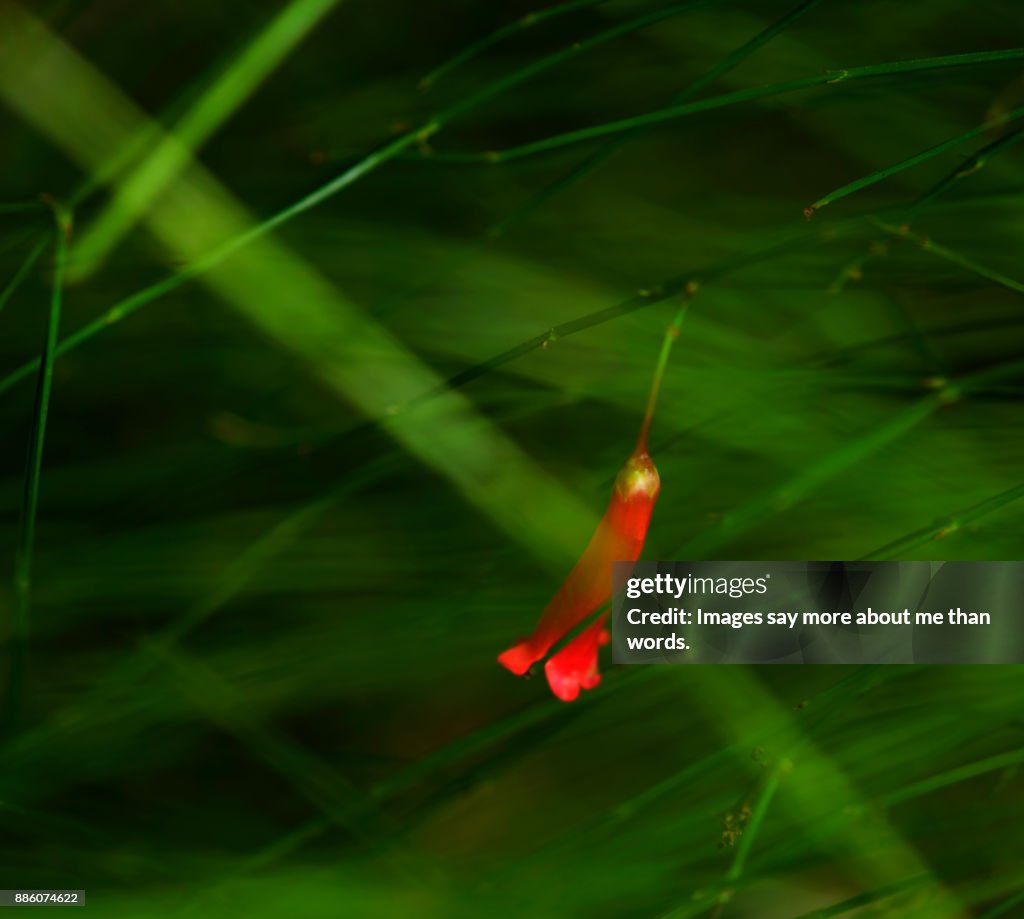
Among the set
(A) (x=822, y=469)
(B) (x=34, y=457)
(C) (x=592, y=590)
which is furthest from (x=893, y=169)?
(B) (x=34, y=457)

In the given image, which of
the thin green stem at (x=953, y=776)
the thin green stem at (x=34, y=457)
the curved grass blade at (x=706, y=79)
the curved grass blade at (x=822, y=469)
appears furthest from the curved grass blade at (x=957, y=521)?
the thin green stem at (x=34, y=457)

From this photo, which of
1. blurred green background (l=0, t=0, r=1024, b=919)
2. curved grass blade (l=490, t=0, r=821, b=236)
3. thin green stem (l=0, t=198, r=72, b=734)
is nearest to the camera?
thin green stem (l=0, t=198, r=72, b=734)

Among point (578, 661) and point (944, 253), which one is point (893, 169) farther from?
point (578, 661)

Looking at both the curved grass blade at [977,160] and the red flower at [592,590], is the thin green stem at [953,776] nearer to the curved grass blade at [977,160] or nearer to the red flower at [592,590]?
the red flower at [592,590]

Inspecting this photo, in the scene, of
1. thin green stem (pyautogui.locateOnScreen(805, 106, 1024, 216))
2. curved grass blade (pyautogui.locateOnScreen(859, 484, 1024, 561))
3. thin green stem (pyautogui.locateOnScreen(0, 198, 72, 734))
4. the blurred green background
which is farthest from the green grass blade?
curved grass blade (pyautogui.locateOnScreen(859, 484, 1024, 561))

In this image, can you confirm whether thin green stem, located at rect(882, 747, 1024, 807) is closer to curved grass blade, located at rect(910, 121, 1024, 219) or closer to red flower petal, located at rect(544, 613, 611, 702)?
red flower petal, located at rect(544, 613, 611, 702)
